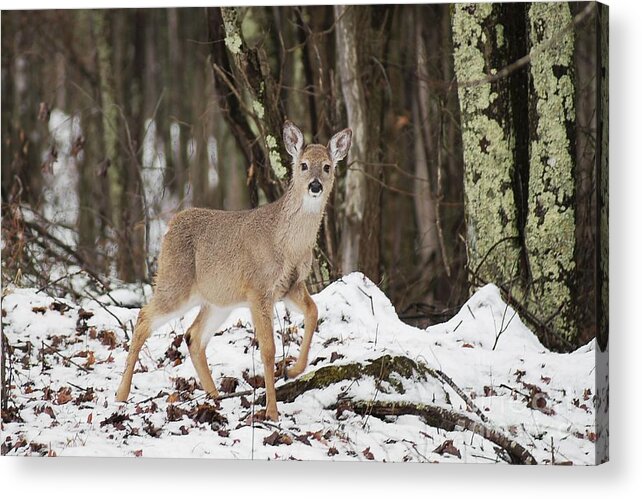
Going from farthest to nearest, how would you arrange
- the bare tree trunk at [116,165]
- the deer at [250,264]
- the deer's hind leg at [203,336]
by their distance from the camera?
the bare tree trunk at [116,165] < the deer's hind leg at [203,336] < the deer at [250,264]

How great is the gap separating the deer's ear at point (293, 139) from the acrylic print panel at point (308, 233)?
0.07 feet

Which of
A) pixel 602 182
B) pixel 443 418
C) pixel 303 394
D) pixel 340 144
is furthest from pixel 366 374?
pixel 602 182

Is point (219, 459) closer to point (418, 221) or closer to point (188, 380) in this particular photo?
point (188, 380)

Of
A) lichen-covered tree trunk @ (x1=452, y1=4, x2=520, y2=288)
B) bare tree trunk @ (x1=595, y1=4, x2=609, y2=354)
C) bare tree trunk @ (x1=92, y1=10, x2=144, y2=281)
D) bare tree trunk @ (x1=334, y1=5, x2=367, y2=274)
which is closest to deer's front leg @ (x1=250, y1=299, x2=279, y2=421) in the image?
bare tree trunk @ (x1=334, y1=5, x2=367, y2=274)

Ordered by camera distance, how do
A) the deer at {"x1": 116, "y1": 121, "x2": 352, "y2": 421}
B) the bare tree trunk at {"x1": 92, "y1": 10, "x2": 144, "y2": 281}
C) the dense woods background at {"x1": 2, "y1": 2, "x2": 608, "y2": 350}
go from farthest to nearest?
the bare tree trunk at {"x1": 92, "y1": 10, "x2": 144, "y2": 281}
the deer at {"x1": 116, "y1": 121, "x2": 352, "y2": 421}
the dense woods background at {"x1": 2, "y1": 2, "x2": 608, "y2": 350}

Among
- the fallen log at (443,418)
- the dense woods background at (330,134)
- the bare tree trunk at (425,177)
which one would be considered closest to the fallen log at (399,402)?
the fallen log at (443,418)

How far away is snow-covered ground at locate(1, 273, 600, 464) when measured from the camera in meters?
7.49

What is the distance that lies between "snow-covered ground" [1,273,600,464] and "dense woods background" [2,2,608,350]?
126mm

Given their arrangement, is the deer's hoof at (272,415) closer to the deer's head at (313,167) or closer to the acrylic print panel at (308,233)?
the acrylic print panel at (308,233)

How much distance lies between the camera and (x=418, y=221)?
311 inches

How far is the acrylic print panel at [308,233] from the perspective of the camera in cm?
753

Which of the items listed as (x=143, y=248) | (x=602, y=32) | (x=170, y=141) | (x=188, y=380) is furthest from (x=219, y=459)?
(x=602, y=32)

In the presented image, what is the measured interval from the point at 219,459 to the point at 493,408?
4.78 feet

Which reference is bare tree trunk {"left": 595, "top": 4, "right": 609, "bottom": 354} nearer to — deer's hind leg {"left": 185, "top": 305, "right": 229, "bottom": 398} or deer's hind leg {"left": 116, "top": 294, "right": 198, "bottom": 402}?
deer's hind leg {"left": 185, "top": 305, "right": 229, "bottom": 398}
